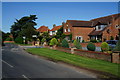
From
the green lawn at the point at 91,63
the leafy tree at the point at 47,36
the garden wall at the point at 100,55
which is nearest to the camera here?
the green lawn at the point at 91,63

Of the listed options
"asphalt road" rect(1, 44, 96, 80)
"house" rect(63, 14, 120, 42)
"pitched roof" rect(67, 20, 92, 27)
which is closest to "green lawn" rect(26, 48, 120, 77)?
"asphalt road" rect(1, 44, 96, 80)

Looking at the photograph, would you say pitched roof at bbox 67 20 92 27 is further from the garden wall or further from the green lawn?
the green lawn

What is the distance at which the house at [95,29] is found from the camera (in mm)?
45344

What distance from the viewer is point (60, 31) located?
6097 cm

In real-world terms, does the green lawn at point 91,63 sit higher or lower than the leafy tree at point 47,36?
lower

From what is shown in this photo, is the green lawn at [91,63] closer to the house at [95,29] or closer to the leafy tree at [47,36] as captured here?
the house at [95,29]

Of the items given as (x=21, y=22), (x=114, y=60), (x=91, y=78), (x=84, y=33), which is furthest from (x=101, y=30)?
(x=21, y=22)

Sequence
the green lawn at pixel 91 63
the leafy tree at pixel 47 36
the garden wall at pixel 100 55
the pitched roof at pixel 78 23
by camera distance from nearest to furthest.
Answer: the green lawn at pixel 91 63 < the garden wall at pixel 100 55 < the pitched roof at pixel 78 23 < the leafy tree at pixel 47 36

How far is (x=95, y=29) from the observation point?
5203 centimetres

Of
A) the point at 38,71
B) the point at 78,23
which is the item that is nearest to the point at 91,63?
the point at 38,71

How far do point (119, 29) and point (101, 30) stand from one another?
17.9 feet

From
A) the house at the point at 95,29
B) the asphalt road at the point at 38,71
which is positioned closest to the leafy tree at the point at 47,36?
the house at the point at 95,29

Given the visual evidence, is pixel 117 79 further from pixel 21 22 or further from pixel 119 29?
pixel 21 22

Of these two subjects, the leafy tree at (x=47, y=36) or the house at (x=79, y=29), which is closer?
the house at (x=79, y=29)
